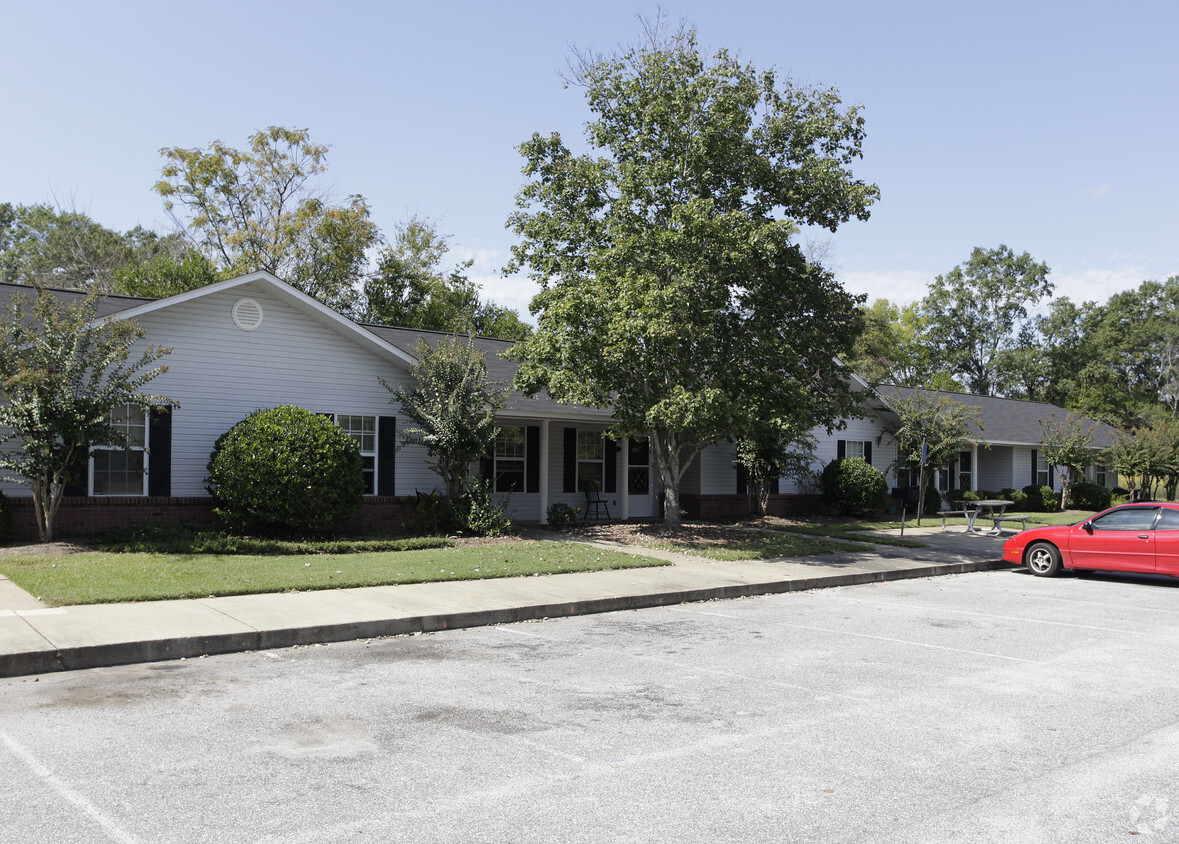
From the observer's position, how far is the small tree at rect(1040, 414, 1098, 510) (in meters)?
31.1

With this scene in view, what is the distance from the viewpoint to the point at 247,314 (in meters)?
16.5

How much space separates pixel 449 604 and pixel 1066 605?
27.6ft

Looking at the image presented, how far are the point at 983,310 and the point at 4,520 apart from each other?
63107mm

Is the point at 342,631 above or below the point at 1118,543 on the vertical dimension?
below

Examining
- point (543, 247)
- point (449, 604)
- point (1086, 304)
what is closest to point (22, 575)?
point (449, 604)

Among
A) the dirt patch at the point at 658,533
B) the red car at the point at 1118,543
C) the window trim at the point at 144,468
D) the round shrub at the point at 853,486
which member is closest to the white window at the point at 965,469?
the round shrub at the point at 853,486

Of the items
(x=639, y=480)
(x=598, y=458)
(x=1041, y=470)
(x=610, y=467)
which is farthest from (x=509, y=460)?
(x=1041, y=470)

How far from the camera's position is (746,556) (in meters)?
16.1

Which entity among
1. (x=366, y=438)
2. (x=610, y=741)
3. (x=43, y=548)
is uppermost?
(x=366, y=438)

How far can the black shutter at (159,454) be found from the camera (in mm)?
15477

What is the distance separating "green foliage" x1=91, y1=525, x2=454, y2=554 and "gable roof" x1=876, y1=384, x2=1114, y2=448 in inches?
695

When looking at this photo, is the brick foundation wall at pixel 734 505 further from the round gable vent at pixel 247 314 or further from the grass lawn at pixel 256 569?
the round gable vent at pixel 247 314

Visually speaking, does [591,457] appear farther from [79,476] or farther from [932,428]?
[79,476]

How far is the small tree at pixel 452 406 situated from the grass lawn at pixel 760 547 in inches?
166
